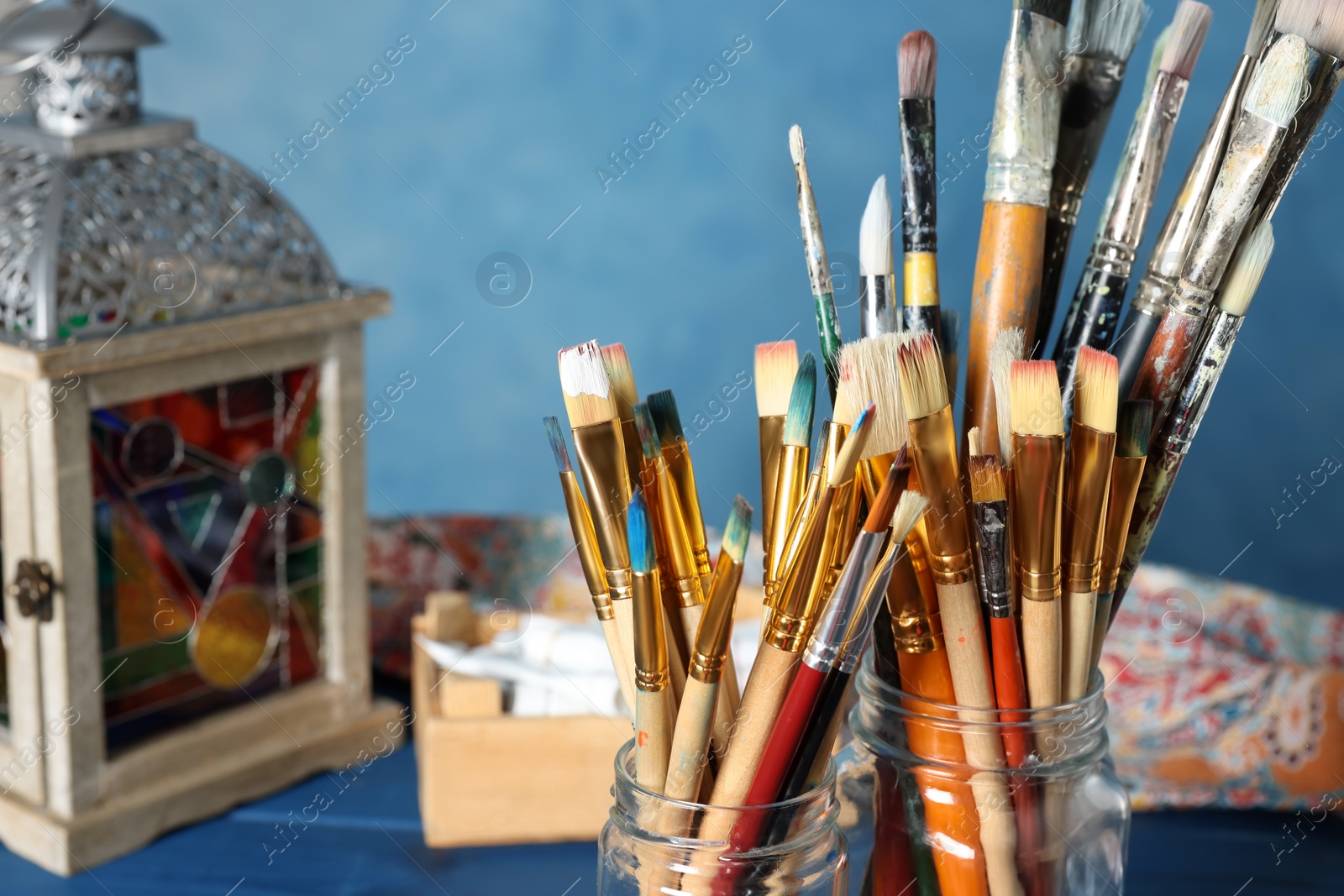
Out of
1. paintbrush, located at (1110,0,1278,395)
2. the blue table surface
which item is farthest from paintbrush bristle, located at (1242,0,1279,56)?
the blue table surface

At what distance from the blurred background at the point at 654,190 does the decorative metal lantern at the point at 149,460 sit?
0.40m

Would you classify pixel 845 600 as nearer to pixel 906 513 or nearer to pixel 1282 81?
pixel 906 513

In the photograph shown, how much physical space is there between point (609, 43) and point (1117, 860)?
793 mm

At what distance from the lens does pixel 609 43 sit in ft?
3.38

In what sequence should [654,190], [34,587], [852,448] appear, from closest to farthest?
[852,448] → [34,587] → [654,190]

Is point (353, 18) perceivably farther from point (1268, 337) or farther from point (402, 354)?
point (1268, 337)

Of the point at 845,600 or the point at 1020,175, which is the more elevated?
the point at 1020,175

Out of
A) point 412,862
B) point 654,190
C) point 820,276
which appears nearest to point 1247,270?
point 820,276

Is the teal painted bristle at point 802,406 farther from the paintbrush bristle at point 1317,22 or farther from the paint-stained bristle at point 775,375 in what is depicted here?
the paintbrush bristle at point 1317,22

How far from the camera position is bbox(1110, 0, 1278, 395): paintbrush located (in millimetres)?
383

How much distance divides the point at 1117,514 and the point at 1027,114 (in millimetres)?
123

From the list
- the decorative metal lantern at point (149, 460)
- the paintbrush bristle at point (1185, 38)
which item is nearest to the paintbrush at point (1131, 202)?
the paintbrush bristle at point (1185, 38)

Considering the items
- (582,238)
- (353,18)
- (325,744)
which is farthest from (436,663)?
(353,18)

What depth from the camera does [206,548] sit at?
652mm
